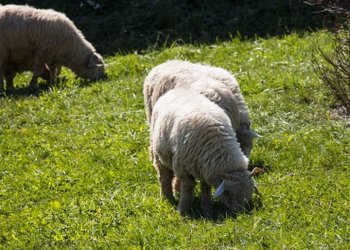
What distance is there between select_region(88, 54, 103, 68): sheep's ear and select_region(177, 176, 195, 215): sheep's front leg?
19.9ft

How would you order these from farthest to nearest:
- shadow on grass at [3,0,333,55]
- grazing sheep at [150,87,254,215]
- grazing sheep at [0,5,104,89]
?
1. shadow on grass at [3,0,333,55]
2. grazing sheep at [0,5,104,89]
3. grazing sheep at [150,87,254,215]

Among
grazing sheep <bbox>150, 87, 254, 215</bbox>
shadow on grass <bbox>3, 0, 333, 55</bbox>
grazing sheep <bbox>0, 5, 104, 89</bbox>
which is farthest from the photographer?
shadow on grass <bbox>3, 0, 333, 55</bbox>

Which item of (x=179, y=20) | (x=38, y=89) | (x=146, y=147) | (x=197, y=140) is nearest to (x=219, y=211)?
(x=197, y=140)

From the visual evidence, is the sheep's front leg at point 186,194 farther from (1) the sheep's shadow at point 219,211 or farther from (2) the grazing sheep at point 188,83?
(2) the grazing sheep at point 188,83

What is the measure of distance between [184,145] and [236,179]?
57cm

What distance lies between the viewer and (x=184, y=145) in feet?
25.1

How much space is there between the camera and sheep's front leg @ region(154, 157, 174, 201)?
820 cm

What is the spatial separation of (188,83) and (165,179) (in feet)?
3.74

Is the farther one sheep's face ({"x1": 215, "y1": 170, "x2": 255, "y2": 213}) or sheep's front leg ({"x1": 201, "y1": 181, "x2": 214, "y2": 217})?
sheep's front leg ({"x1": 201, "y1": 181, "x2": 214, "y2": 217})

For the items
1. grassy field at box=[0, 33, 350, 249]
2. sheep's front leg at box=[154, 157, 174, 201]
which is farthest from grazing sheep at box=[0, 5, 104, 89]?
sheep's front leg at box=[154, 157, 174, 201]

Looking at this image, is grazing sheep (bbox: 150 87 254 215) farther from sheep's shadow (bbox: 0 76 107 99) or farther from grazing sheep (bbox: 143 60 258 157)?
sheep's shadow (bbox: 0 76 107 99)

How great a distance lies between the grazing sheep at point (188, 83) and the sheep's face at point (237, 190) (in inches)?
50.0

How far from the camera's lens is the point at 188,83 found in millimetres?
8758

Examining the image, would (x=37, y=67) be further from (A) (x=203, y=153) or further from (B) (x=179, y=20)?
(A) (x=203, y=153)
